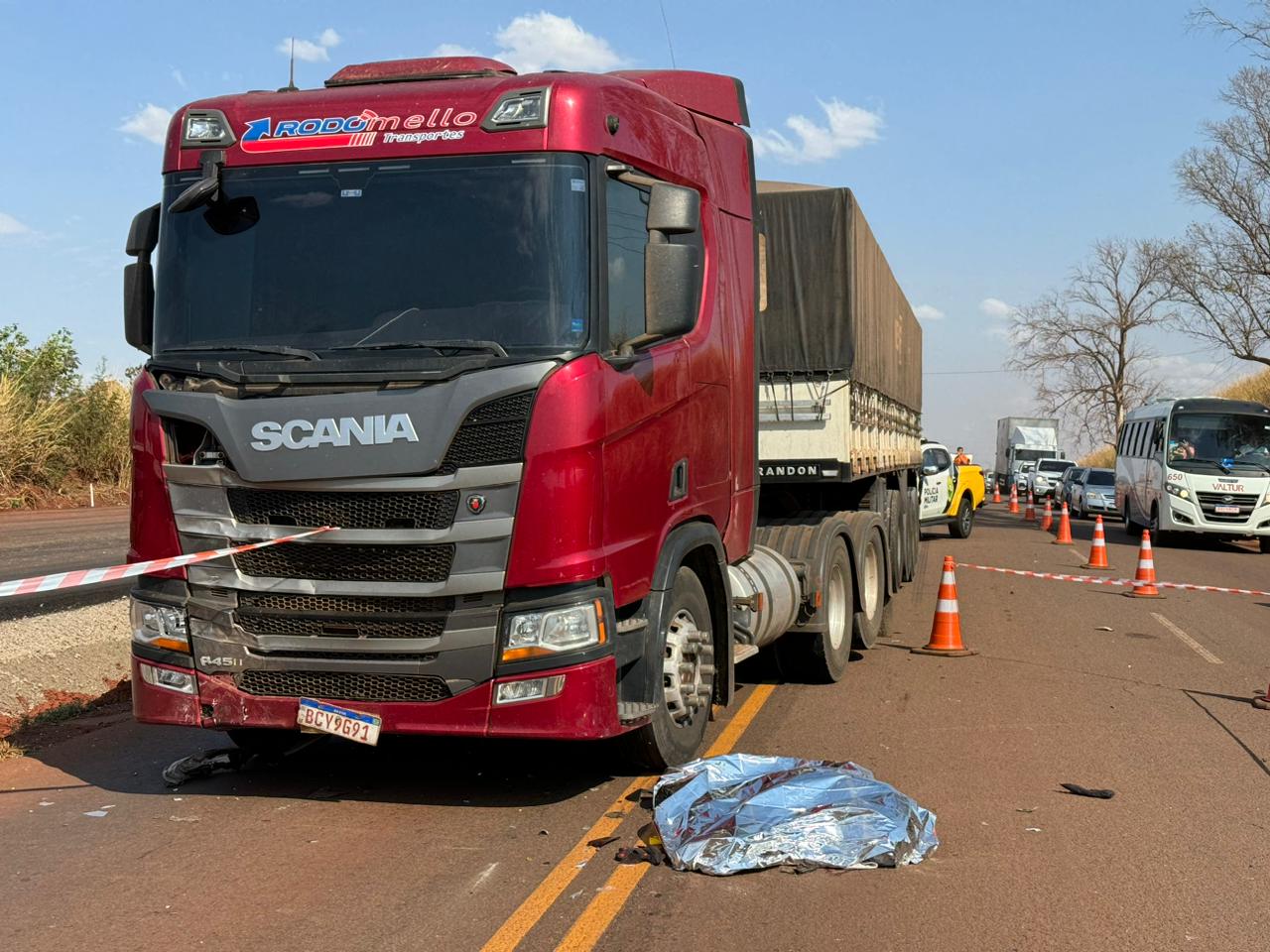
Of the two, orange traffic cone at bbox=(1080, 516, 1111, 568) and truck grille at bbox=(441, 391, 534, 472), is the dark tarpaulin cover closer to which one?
truck grille at bbox=(441, 391, 534, 472)

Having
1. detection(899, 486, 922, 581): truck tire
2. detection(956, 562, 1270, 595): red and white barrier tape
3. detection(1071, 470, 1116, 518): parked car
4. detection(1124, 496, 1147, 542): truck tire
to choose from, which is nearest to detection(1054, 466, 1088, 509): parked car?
detection(1071, 470, 1116, 518): parked car

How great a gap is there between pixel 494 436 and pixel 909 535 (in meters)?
11.2

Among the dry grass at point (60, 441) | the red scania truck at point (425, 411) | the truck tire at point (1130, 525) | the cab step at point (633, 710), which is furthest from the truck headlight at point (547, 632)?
the dry grass at point (60, 441)

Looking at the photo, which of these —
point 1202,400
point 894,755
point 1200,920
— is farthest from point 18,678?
point 1202,400

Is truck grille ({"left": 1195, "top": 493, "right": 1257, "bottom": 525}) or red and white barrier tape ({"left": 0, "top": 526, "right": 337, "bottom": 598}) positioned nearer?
red and white barrier tape ({"left": 0, "top": 526, "right": 337, "bottom": 598})

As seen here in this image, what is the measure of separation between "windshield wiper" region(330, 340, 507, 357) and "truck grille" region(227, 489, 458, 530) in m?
0.63

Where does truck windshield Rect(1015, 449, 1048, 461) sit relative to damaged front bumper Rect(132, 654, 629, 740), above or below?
above

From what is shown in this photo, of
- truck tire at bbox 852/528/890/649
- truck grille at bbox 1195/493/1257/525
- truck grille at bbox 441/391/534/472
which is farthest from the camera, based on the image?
truck grille at bbox 1195/493/1257/525

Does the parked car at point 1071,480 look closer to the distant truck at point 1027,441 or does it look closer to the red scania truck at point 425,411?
the distant truck at point 1027,441

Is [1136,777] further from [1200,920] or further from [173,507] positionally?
[173,507]

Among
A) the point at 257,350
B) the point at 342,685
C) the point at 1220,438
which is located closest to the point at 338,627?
the point at 342,685

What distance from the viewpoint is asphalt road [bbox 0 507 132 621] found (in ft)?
40.8

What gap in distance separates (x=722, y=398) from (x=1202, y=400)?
21554 millimetres

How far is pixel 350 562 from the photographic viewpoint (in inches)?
222
